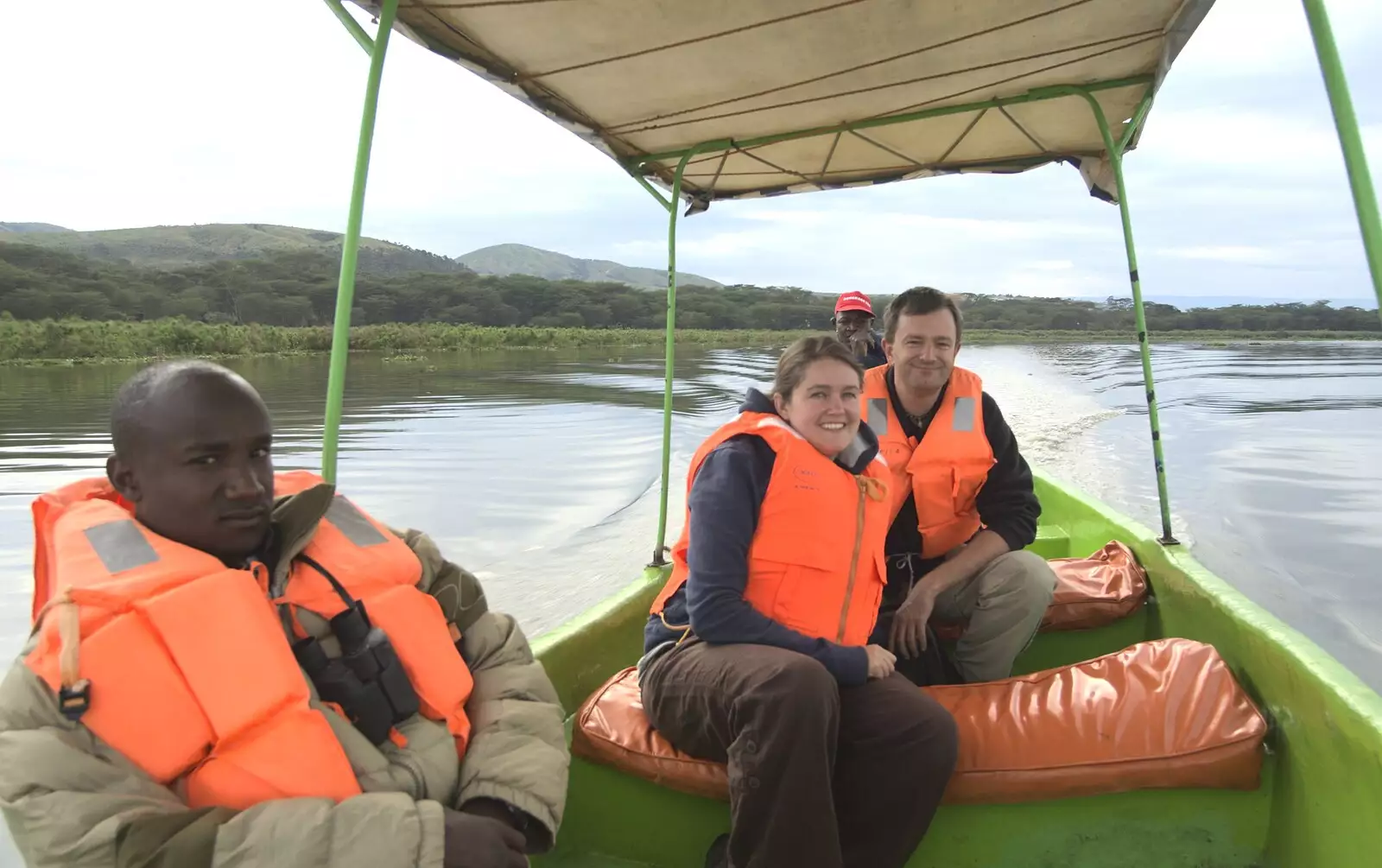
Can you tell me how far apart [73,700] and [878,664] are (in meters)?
1.52

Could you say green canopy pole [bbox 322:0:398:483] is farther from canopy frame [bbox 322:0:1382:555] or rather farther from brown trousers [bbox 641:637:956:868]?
brown trousers [bbox 641:637:956:868]

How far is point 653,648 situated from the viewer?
84.7 inches

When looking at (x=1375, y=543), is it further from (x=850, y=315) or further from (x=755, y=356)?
(x=755, y=356)

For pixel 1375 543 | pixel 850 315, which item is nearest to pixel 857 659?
pixel 850 315

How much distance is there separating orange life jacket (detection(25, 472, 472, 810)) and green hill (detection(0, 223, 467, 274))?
309ft

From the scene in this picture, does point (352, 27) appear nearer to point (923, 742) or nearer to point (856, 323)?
point (923, 742)

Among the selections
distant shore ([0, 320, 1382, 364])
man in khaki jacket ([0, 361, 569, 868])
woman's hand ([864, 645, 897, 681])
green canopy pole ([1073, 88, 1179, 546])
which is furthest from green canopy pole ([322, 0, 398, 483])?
distant shore ([0, 320, 1382, 364])

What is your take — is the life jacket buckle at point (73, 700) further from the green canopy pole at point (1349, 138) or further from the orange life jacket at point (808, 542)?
the green canopy pole at point (1349, 138)

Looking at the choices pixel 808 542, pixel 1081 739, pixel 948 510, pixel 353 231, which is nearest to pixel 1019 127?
pixel 948 510

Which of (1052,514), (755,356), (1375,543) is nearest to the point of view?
(1052,514)

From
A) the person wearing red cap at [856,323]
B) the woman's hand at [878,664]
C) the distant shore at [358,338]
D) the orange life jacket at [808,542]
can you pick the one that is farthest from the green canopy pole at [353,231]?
the distant shore at [358,338]

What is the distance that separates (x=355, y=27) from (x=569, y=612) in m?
4.32

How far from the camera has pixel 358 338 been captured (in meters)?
38.7

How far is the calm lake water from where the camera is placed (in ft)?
22.1
